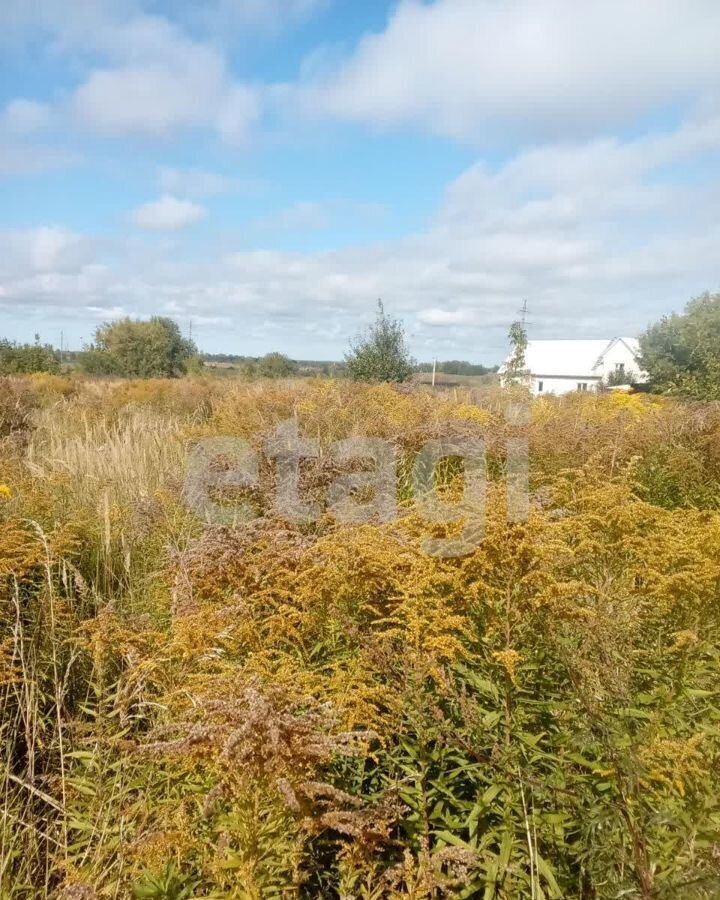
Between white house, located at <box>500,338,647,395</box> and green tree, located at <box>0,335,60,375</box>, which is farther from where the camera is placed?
white house, located at <box>500,338,647,395</box>

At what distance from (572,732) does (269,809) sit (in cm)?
77

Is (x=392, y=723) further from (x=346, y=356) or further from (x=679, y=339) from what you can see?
(x=679, y=339)

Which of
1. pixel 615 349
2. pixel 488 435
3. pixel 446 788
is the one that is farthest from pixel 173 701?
pixel 615 349

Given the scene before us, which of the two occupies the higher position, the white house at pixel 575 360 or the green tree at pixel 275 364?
the white house at pixel 575 360

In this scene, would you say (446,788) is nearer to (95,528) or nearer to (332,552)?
(332,552)

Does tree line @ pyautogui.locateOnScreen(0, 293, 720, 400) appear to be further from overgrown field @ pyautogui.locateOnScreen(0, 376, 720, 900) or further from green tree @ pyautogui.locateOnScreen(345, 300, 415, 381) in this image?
overgrown field @ pyautogui.locateOnScreen(0, 376, 720, 900)

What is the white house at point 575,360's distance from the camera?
4575cm

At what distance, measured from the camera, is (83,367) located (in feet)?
101

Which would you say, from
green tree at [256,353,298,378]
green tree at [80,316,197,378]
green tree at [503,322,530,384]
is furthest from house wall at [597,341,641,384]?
green tree at [503,322,530,384]
